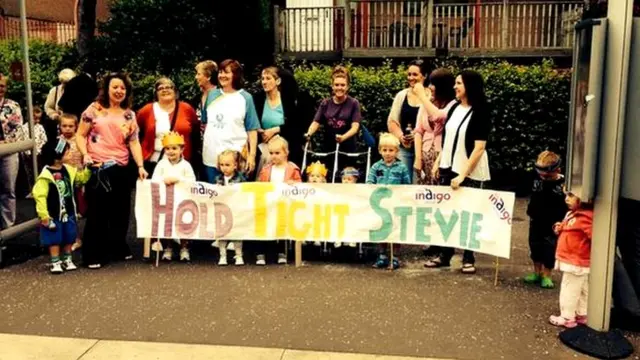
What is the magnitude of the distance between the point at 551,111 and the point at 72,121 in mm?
6626

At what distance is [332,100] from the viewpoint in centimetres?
746

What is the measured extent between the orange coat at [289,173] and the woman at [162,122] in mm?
858

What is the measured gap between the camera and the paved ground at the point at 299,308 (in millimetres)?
5121

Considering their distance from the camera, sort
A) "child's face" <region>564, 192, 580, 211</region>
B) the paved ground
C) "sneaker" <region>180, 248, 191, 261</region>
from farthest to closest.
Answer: "sneaker" <region>180, 248, 191, 261</region>, "child's face" <region>564, 192, 580, 211</region>, the paved ground

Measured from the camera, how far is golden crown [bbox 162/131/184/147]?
23.0ft

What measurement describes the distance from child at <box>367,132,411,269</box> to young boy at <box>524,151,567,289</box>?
4.17ft

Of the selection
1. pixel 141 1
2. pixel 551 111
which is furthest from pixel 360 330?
pixel 141 1

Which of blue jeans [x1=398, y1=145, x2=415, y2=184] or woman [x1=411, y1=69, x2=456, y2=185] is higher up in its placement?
woman [x1=411, y1=69, x2=456, y2=185]

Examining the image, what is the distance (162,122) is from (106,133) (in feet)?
1.81

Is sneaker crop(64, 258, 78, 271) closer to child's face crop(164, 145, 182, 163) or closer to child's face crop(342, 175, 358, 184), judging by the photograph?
child's face crop(164, 145, 182, 163)

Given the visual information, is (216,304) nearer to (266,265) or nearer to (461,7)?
(266,265)

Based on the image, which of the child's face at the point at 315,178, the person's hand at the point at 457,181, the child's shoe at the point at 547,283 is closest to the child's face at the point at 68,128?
the child's face at the point at 315,178

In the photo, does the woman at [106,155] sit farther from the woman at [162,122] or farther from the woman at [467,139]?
the woman at [467,139]

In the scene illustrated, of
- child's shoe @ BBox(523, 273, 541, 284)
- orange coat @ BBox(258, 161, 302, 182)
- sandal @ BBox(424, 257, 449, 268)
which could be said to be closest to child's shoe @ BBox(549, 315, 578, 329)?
child's shoe @ BBox(523, 273, 541, 284)
